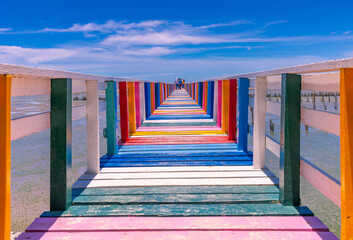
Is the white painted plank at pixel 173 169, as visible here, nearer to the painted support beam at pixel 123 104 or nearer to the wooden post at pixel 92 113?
→ the wooden post at pixel 92 113

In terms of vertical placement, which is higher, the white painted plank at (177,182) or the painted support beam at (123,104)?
the painted support beam at (123,104)

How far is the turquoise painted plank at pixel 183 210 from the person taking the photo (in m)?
2.36

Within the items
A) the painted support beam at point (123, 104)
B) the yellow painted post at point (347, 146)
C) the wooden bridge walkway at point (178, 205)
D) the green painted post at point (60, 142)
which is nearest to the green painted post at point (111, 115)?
the wooden bridge walkway at point (178, 205)

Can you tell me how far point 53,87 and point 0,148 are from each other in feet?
2.92

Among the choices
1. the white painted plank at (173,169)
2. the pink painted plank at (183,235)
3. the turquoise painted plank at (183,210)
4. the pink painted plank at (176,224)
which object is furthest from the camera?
the white painted plank at (173,169)

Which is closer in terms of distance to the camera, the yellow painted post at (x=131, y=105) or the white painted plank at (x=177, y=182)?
the white painted plank at (x=177, y=182)

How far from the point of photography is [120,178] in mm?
3250

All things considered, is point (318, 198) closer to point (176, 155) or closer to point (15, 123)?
point (176, 155)

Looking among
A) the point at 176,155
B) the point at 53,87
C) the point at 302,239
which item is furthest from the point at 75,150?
the point at 302,239

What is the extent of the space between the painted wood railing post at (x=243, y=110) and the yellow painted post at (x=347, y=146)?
7.82 ft

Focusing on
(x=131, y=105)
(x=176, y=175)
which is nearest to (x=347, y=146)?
(x=176, y=175)

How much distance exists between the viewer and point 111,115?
406 centimetres

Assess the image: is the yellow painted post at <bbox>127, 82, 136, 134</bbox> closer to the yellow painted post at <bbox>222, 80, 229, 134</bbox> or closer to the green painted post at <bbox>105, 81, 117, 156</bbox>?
the green painted post at <bbox>105, 81, 117, 156</bbox>

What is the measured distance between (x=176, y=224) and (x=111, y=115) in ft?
7.30
